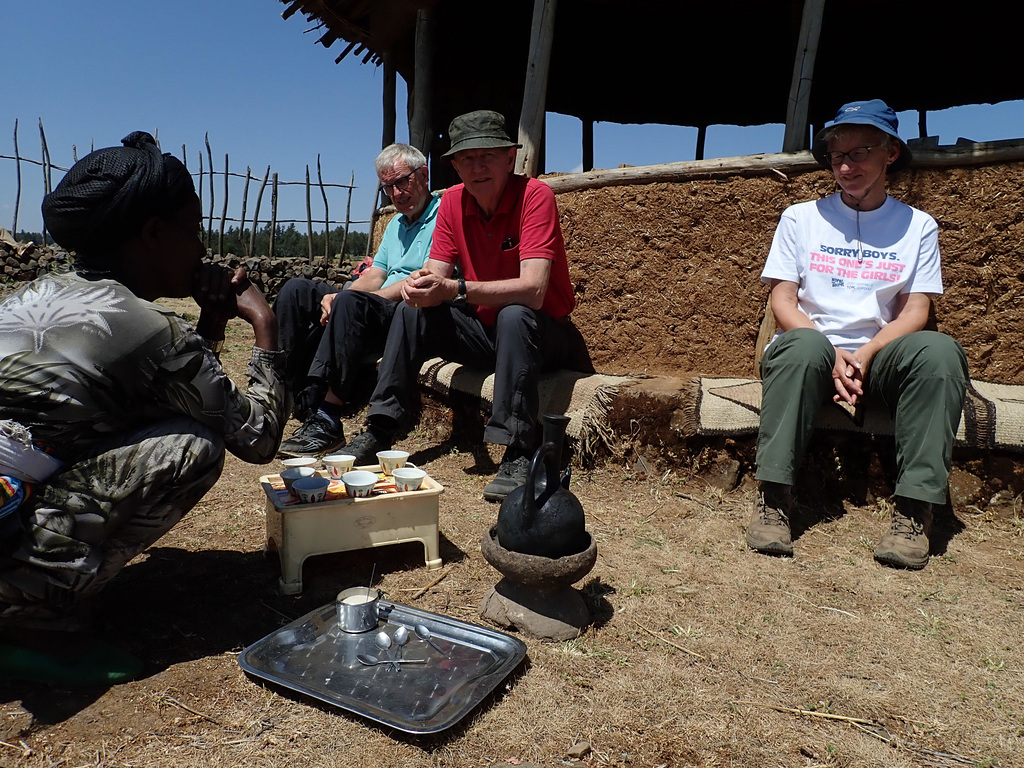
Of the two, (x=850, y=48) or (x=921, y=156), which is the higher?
(x=850, y=48)

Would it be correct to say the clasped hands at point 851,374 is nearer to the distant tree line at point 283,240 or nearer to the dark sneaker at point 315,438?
the dark sneaker at point 315,438

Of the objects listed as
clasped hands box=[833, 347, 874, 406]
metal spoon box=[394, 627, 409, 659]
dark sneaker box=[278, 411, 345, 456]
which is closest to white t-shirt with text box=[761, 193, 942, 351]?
clasped hands box=[833, 347, 874, 406]

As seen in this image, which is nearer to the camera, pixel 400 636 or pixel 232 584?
pixel 400 636

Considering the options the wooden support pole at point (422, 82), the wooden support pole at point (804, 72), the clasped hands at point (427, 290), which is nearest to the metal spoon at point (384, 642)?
the clasped hands at point (427, 290)

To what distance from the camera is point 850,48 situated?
23.6 feet

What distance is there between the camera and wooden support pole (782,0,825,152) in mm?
3898

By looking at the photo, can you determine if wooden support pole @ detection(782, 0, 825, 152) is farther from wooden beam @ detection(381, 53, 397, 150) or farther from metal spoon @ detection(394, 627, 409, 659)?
wooden beam @ detection(381, 53, 397, 150)

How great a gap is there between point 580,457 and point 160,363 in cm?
216

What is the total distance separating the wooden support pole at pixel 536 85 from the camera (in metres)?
4.57

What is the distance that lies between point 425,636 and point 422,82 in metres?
4.96

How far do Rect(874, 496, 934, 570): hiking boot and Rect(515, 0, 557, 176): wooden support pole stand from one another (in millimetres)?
2968

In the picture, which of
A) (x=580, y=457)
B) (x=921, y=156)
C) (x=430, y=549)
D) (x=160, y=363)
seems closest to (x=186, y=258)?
(x=160, y=363)

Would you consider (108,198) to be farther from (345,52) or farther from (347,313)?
(345,52)

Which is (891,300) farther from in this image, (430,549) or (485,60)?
(485,60)
